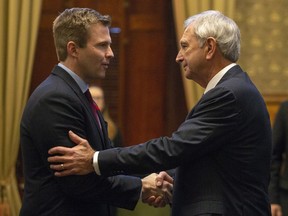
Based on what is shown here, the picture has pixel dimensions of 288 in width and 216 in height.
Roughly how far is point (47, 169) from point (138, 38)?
3.53 metres

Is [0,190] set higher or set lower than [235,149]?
lower

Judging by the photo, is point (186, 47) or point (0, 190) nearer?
point (186, 47)

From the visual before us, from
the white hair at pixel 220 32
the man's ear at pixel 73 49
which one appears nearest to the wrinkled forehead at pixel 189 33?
the white hair at pixel 220 32

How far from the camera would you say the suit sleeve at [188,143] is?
288 cm

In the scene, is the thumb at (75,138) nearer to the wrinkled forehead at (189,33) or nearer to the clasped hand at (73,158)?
the clasped hand at (73,158)

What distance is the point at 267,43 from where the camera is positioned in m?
6.27

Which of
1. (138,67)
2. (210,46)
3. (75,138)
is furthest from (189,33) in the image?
(138,67)

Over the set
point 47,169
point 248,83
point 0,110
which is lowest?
point 0,110

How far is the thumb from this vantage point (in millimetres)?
2910

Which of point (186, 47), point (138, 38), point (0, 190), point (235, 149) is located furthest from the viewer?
point (138, 38)

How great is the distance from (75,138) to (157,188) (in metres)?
0.68

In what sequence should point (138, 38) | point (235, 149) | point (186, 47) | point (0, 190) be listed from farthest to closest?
1. point (138, 38)
2. point (0, 190)
3. point (186, 47)
4. point (235, 149)

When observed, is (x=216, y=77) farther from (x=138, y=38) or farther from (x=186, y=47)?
(x=138, y=38)

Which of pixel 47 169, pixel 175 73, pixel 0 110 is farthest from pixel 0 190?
pixel 47 169
